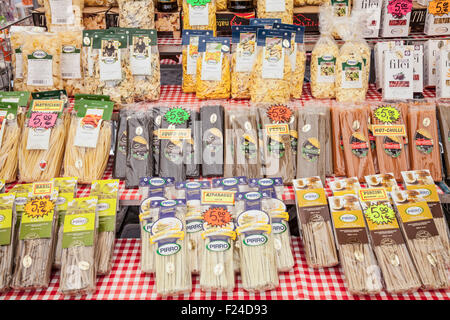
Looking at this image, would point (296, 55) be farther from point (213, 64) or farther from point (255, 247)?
point (255, 247)

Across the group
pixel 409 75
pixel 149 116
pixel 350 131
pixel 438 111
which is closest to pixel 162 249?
pixel 149 116

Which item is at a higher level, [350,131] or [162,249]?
[350,131]

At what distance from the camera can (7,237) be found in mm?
1702

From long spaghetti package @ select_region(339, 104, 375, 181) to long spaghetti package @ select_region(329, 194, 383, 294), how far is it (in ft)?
0.85

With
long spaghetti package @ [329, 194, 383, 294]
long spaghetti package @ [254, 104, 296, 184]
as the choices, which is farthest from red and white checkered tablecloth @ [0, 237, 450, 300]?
long spaghetti package @ [254, 104, 296, 184]

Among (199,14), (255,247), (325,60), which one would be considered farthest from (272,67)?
(255,247)

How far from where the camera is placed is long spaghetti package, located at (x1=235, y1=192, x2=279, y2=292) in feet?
5.35

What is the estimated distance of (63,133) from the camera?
6.97ft

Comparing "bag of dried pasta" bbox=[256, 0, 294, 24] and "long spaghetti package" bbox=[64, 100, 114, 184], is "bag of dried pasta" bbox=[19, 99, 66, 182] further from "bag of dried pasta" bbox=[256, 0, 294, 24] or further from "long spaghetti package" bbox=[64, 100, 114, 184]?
"bag of dried pasta" bbox=[256, 0, 294, 24]

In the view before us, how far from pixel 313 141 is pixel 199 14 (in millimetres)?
1129

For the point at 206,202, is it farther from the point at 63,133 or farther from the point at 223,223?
the point at 63,133

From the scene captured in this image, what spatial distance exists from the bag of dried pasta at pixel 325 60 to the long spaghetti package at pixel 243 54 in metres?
0.40

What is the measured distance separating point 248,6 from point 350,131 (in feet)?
3.74

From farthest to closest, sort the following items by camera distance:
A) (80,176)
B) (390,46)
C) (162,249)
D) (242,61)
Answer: (390,46) < (242,61) < (80,176) < (162,249)
